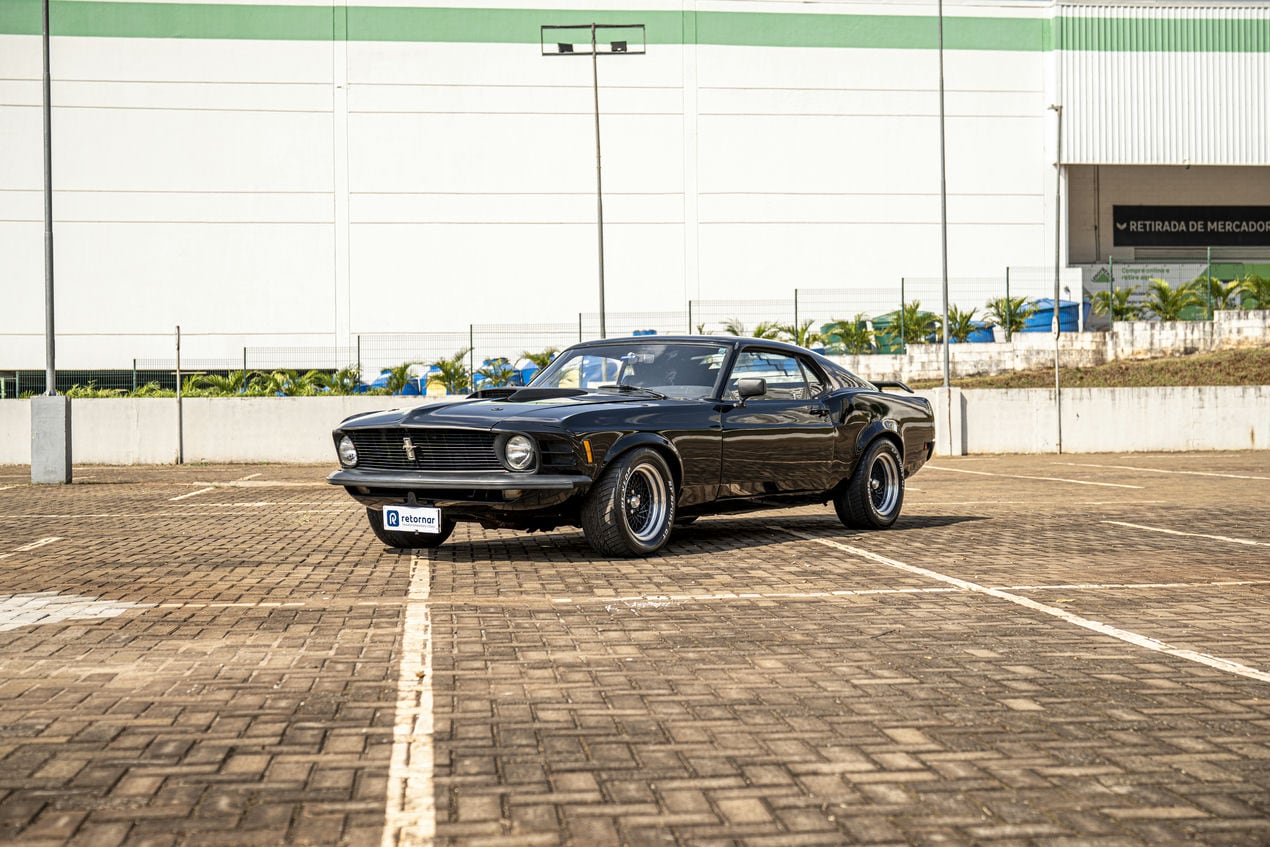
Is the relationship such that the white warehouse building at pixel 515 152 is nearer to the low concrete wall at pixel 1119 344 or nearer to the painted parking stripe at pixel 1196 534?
the low concrete wall at pixel 1119 344

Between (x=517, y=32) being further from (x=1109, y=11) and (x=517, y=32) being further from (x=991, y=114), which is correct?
(x=1109, y=11)

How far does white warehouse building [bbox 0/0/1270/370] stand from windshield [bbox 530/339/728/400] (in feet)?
101

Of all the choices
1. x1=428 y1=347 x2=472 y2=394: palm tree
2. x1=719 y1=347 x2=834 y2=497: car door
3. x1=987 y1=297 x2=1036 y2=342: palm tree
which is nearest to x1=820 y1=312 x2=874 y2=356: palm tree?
x1=987 y1=297 x2=1036 y2=342: palm tree

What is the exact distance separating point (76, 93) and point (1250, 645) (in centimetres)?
4110

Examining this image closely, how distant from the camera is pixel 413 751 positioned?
4.01 m

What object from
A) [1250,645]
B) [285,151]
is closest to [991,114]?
[285,151]

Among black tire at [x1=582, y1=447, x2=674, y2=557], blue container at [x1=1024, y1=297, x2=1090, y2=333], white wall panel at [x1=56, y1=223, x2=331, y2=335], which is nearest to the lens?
black tire at [x1=582, y1=447, x2=674, y2=557]

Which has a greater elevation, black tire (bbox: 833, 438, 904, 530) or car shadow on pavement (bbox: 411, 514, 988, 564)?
black tire (bbox: 833, 438, 904, 530)

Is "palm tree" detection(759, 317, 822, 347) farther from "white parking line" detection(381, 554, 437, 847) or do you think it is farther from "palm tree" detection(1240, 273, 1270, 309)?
"white parking line" detection(381, 554, 437, 847)

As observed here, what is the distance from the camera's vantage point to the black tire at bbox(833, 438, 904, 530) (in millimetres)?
10836

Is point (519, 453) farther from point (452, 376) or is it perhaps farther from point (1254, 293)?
point (1254, 293)

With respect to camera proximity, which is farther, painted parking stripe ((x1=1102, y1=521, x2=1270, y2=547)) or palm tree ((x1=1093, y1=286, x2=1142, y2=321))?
palm tree ((x1=1093, y1=286, x2=1142, y2=321))

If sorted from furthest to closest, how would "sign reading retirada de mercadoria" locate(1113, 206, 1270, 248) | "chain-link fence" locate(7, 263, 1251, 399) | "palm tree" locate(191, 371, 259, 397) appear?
"sign reading retirada de mercadoria" locate(1113, 206, 1270, 248) → "chain-link fence" locate(7, 263, 1251, 399) → "palm tree" locate(191, 371, 259, 397)

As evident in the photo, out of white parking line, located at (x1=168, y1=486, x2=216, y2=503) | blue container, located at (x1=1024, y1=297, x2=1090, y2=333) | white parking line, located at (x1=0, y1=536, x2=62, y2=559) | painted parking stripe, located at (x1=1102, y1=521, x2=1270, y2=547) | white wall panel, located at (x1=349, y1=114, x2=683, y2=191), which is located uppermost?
white wall panel, located at (x1=349, y1=114, x2=683, y2=191)
